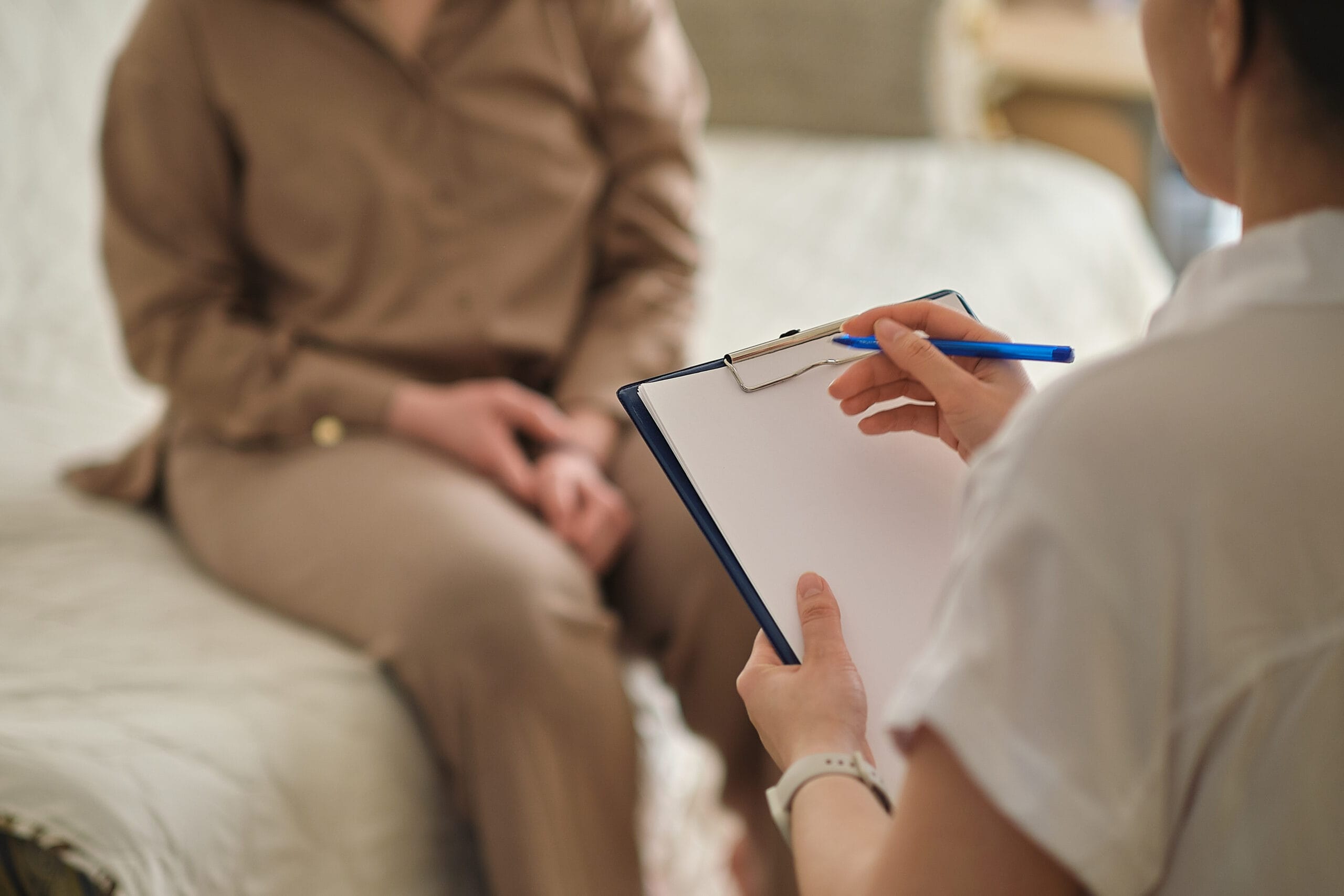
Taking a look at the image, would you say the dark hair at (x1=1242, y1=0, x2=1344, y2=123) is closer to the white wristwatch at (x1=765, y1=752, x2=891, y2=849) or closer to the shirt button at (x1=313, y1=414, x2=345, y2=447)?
the white wristwatch at (x1=765, y1=752, x2=891, y2=849)

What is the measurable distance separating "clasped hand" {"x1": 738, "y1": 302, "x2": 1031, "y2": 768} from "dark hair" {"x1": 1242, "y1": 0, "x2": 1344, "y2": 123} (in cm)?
19

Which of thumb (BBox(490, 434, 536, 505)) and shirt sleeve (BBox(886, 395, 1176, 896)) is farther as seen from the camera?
thumb (BBox(490, 434, 536, 505))

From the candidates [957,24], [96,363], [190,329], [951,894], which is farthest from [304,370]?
[957,24]

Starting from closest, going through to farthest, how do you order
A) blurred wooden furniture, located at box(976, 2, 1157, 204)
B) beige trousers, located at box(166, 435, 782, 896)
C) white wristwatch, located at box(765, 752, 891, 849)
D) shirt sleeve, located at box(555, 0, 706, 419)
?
white wristwatch, located at box(765, 752, 891, 849), beige trousers, located at box(166, 435, 782, 896), shirt sleeve, located at box(555, 0, 706, 419), blurred wooden furniture, located at box(976, 2, 1157, 204)

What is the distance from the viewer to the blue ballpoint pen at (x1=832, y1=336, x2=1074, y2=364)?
0.52 metres

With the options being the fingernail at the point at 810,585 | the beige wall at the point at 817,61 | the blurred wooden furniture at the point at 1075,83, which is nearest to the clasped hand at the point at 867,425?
the fingernail at the point at 810,585

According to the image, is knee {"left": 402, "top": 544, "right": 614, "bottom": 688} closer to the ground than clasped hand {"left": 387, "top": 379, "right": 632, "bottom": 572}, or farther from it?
closer to the ground

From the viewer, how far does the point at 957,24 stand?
196 cm

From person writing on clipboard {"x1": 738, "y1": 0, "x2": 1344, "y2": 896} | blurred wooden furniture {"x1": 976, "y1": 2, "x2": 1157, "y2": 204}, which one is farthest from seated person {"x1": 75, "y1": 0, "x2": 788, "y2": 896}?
blurred wooden furniture {"x1": 976, "y1": 2, "x2": 1157, "y2": 204}

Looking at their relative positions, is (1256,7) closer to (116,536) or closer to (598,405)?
(598,405)

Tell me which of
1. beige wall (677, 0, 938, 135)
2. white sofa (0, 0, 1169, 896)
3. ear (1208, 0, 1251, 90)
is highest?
beige wall (677, 0, 938, 135)

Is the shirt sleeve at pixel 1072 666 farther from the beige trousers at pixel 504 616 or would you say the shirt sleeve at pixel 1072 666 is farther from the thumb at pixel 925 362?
the beige trousers at pixel 504 616

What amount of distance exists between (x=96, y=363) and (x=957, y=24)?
1.50 meters

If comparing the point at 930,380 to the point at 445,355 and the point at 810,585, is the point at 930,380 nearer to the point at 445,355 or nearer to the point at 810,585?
the point at 810,585
